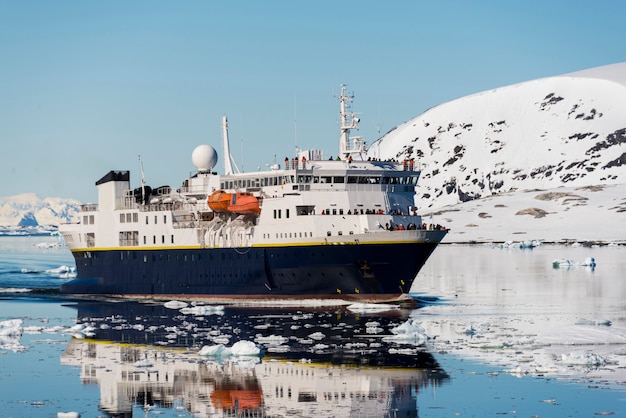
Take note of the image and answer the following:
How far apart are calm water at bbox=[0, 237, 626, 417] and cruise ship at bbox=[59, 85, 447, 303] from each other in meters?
2.63

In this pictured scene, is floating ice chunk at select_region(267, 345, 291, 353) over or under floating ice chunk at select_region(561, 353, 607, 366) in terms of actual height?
over

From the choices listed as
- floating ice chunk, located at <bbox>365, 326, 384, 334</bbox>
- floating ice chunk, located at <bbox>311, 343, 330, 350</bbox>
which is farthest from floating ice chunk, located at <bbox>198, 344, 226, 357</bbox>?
floating ice chunk, located at <bbox>365, 326, 384, 334</bbox>

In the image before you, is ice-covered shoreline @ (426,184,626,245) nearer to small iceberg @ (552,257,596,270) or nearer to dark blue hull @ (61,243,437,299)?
small iceberg @ (552,257,596,270)

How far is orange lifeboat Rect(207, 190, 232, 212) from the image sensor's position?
188ft

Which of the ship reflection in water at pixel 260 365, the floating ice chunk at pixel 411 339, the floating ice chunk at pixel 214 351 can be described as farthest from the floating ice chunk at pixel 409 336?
the floating ice chunk at pixel 214 351

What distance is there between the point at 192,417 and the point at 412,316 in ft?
73.1

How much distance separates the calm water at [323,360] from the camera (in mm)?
29250

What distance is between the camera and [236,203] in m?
56.9

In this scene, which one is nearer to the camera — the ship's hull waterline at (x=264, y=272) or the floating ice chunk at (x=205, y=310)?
the floating ice chunk at (x=205, y=310)

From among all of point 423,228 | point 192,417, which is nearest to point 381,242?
point 423,228

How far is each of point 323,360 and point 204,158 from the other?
29.3m

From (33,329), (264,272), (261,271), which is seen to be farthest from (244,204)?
(33,329)

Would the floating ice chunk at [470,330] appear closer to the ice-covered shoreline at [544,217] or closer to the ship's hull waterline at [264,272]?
the ship's hull waterline at [264,272]

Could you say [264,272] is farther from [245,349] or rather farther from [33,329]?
[245,349]
